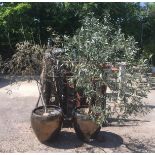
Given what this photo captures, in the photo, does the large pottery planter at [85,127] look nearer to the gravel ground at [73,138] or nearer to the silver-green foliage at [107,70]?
the gravel ground at [73,138]

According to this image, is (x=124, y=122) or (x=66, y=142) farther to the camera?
(x=124, y=122)

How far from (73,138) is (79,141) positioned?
0.21m

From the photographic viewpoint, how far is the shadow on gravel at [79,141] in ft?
21.1

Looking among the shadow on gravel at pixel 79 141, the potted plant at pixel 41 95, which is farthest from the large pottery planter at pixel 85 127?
the potted plant at pixel 41 95

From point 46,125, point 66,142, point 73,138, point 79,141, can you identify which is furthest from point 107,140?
point 46,125

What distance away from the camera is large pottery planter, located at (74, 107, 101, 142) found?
6.43 metres

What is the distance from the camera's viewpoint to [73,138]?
6828 mm

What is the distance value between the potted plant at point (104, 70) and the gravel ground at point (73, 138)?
538 millimetres

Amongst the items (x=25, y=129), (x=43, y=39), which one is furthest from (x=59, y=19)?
(x=25, y=129)

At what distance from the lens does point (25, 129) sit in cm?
733

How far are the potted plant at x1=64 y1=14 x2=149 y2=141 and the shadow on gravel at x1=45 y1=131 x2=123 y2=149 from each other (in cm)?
44

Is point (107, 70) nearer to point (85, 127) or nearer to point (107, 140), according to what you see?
point (85, 127)

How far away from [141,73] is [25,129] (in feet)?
9.21

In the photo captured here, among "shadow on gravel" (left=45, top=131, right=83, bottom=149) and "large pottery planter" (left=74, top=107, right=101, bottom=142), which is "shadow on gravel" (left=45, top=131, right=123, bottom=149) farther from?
"large pottery planter" (left=74, top=107, right=101, bottom=142)
